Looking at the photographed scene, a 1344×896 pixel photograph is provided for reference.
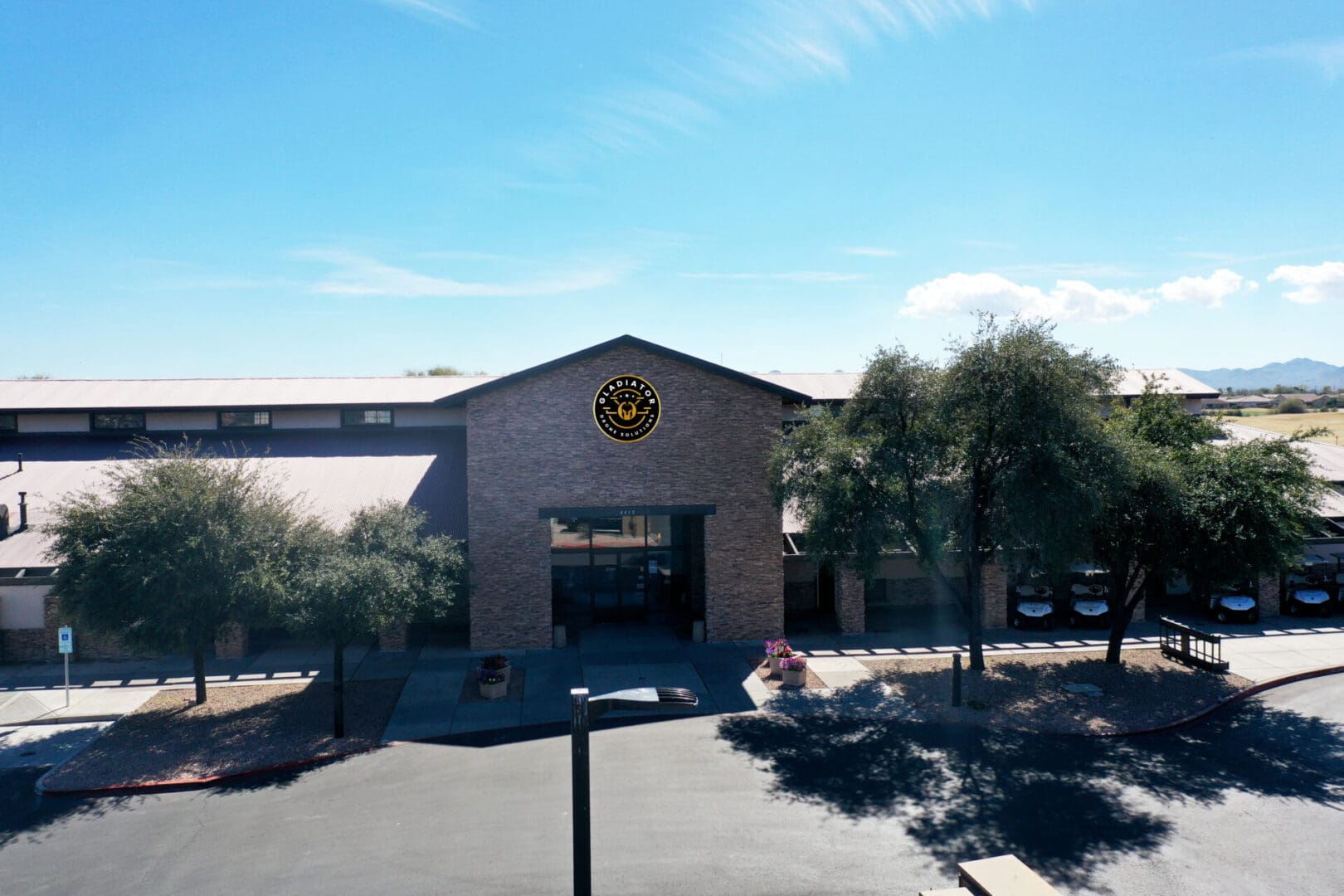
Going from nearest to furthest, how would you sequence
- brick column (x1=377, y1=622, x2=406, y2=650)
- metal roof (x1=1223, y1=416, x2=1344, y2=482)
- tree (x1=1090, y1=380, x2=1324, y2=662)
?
tree (x1=1090, y1=380, x2=1324, y2=662)
brick column (x1=377, y1=622, x2=406, y2=650)
metal roof (x1=1223, y1=416, x2=1344, y2=482)

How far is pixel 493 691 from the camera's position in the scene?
1966cm

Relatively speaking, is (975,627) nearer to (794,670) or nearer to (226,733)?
(794,670)

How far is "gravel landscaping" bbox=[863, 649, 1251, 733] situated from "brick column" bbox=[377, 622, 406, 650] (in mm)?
13423

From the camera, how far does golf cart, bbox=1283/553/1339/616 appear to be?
27.3 metres

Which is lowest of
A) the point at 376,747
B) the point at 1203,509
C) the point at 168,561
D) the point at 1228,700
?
the point at 1228,700

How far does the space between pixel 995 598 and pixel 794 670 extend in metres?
9.84

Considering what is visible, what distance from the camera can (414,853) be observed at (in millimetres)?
12484

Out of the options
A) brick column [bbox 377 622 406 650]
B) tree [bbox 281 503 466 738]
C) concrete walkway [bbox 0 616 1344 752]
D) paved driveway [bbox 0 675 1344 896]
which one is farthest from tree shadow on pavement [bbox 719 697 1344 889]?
brick column [bbox 377 622 406 650]

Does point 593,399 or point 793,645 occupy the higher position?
point 593,399

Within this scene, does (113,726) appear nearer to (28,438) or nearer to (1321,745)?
(28,438)

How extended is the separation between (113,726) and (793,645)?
17374 millimetres

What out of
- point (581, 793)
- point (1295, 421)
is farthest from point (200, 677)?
point (1295, 421)

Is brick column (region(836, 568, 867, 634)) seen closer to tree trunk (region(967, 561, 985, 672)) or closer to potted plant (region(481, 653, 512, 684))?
tree trunk (region(967, 561, 985, 672))

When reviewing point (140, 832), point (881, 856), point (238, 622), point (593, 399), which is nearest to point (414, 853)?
point (140, 832)
